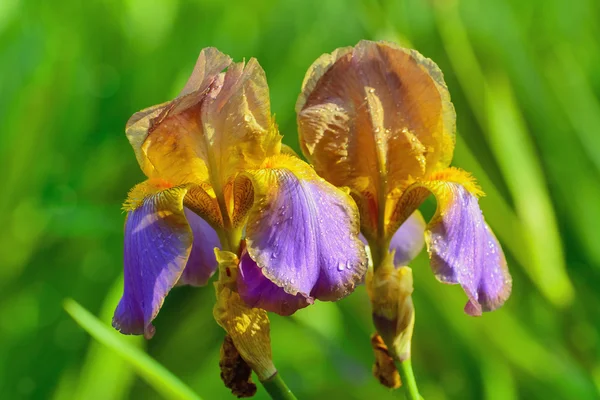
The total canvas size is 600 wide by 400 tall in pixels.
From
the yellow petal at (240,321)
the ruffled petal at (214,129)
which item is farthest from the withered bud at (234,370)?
the ruffled petal at (214,129)

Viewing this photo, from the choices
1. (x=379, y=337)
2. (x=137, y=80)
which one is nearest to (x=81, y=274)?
(x=137, y=80)

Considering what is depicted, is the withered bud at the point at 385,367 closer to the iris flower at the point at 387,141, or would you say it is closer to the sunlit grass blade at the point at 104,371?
the iris flower at the point at 387,141

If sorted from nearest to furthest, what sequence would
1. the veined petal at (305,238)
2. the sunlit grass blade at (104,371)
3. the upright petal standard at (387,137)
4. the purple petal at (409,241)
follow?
1. the veined petal at (305,238)
2. the upright petal standard at (387,137)
3. the purple petal at (409,241)
4. the sunlit grass blade at (104,371)

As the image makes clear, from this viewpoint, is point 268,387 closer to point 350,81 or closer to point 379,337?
point 379,337

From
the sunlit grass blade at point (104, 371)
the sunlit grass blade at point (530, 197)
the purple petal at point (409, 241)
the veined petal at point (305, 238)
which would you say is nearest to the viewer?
the veined petal at point (305, 238)

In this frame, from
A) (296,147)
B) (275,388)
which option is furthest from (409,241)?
(296,147)

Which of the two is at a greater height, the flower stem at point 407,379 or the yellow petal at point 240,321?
the yellow petal at point 240,321

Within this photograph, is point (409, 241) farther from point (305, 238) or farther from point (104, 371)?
point (104, 371)
